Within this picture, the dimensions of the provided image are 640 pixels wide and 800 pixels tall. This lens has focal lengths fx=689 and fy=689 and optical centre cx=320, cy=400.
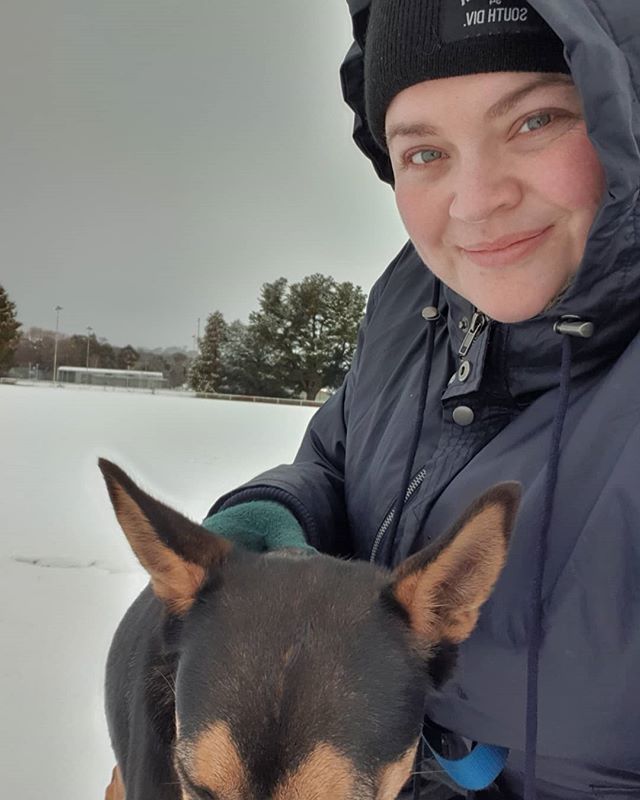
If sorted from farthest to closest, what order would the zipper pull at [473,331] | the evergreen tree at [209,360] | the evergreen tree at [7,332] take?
the evergreen tree at [209,360] < the evergreen tree at [7,332] < the zipper pull at [473,331]

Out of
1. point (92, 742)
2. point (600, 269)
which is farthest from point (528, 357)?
point (92, 742)

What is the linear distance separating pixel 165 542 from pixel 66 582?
377cm

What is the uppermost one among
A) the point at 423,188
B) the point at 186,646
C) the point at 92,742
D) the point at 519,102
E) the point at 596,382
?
the point at 519,102

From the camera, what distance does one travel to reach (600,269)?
156 cm

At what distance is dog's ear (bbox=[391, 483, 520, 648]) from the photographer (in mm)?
1341

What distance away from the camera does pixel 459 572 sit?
1.55 metres

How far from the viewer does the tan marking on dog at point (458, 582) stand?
54.7 inches

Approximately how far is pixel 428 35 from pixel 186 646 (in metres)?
1.63

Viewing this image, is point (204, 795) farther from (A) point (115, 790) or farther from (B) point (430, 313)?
(B) point (430, 313)

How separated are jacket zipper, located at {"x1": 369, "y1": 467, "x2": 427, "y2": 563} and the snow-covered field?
60cm

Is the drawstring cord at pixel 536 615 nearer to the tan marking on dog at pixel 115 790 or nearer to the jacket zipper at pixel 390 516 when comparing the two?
the jacket zipper at pixel 390 516

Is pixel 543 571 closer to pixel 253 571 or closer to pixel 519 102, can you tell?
pixel 253 571

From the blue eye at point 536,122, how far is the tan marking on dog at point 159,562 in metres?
1.28

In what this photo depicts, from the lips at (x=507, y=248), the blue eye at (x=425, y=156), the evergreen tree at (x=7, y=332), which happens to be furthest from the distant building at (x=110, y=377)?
the lips at (x=507, y=248)
